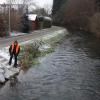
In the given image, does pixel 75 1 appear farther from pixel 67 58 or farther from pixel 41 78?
pixel 41 78

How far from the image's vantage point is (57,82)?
20938mm

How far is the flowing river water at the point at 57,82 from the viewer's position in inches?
700

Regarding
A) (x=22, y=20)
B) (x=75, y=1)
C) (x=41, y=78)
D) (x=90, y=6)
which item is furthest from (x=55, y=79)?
(x=75, y=1)

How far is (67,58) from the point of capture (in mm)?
31438

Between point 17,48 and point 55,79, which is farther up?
point 17,48

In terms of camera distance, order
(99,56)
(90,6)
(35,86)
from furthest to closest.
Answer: (90,6) → (99,56) → (35,86)

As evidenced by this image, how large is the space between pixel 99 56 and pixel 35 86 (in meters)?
16.0

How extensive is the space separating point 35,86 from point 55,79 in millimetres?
2597

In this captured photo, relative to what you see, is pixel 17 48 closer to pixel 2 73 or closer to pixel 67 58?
pixel 2 73

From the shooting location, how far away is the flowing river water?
1778 cm

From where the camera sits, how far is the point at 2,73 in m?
20.6

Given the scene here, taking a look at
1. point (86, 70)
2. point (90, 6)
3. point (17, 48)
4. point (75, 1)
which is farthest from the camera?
point (75, 1)

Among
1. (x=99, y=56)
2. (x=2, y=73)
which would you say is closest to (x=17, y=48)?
(x=2, y=73)

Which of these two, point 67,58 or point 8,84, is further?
point 67,58
